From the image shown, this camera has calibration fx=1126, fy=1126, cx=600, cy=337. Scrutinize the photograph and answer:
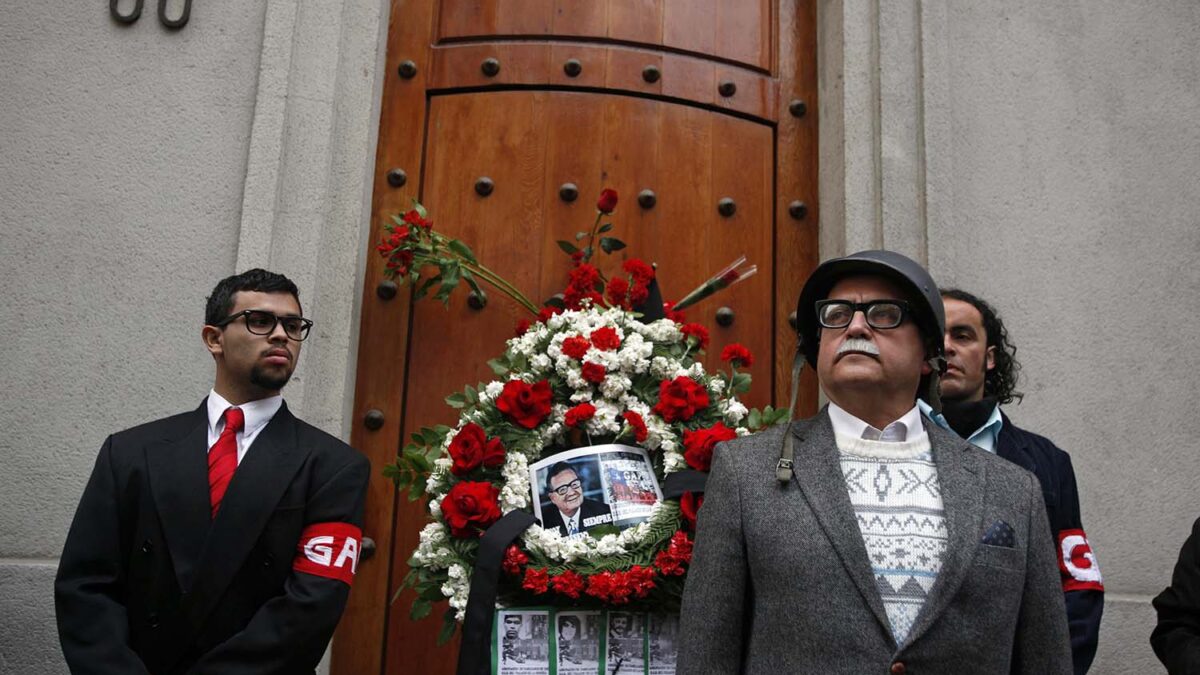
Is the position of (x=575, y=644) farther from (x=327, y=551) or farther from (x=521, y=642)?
(x=327, y=551)

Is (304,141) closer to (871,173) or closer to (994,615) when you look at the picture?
(871,173)

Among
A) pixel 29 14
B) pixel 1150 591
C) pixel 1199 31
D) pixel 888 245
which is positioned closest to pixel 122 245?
pixel 29 14

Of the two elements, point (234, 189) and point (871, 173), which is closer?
point (234, 189)

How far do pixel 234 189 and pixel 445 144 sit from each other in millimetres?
885

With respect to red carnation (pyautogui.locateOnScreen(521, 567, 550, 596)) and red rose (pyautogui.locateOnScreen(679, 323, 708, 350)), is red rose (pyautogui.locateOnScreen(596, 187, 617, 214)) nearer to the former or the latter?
red rose (pyautogui.locateOnScreen(679, 323, 708, 350))

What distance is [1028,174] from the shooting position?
4730 millimetres

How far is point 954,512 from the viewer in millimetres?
2363

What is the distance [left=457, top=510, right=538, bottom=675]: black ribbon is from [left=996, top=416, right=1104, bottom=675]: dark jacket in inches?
57.8

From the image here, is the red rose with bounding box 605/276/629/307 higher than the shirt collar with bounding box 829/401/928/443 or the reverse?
higher

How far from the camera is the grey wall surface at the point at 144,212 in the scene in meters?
4.11

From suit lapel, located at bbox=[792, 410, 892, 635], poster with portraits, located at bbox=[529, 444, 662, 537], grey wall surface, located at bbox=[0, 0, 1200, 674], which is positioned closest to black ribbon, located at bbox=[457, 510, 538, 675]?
poster with portraits, located at bbox=[529, 444, 662, 537]

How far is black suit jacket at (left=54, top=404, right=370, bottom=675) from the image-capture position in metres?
2.91

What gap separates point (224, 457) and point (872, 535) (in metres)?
1.86

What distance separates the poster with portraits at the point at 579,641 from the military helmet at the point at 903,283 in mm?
992
